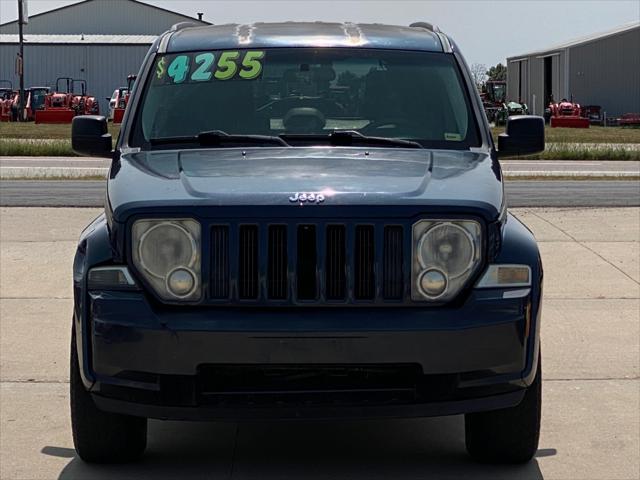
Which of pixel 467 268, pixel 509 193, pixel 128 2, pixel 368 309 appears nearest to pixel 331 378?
pixel 368 309

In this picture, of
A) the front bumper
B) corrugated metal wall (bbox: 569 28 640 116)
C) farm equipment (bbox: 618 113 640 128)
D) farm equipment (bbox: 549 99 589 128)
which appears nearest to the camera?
the front bumper

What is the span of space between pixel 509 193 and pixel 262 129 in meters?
12.1

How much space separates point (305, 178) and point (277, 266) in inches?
19.6

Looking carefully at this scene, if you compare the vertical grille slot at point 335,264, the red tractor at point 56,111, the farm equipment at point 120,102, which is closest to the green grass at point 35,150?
the farm equipment at point 120,102

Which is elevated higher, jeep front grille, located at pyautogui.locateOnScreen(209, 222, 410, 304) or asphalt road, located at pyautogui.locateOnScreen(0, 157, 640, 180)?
jeep front grille, located at pyautogui.locateOnScreen(209, 222, 410, 304)

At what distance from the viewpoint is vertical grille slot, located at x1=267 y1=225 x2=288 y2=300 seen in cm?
446

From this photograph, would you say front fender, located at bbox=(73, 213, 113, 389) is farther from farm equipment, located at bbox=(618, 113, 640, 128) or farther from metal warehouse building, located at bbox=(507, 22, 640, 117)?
metal warehouse building, located at bbox=(507, 22, 640, 117)

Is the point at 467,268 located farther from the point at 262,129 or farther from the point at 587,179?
the point at 587,179

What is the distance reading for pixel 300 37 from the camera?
632 cm

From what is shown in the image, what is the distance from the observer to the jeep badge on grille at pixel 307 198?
453 cm

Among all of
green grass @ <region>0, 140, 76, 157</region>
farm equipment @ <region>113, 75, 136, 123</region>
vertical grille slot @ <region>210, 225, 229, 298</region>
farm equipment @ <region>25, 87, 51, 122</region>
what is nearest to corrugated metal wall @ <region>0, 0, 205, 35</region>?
farm equipment @ <region>25, 87, 51, 122</region>

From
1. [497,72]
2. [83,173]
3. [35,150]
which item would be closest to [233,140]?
[83,173]

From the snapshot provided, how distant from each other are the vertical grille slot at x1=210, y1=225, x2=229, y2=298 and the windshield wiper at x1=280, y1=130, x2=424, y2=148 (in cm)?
125

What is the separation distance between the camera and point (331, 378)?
455 cm
